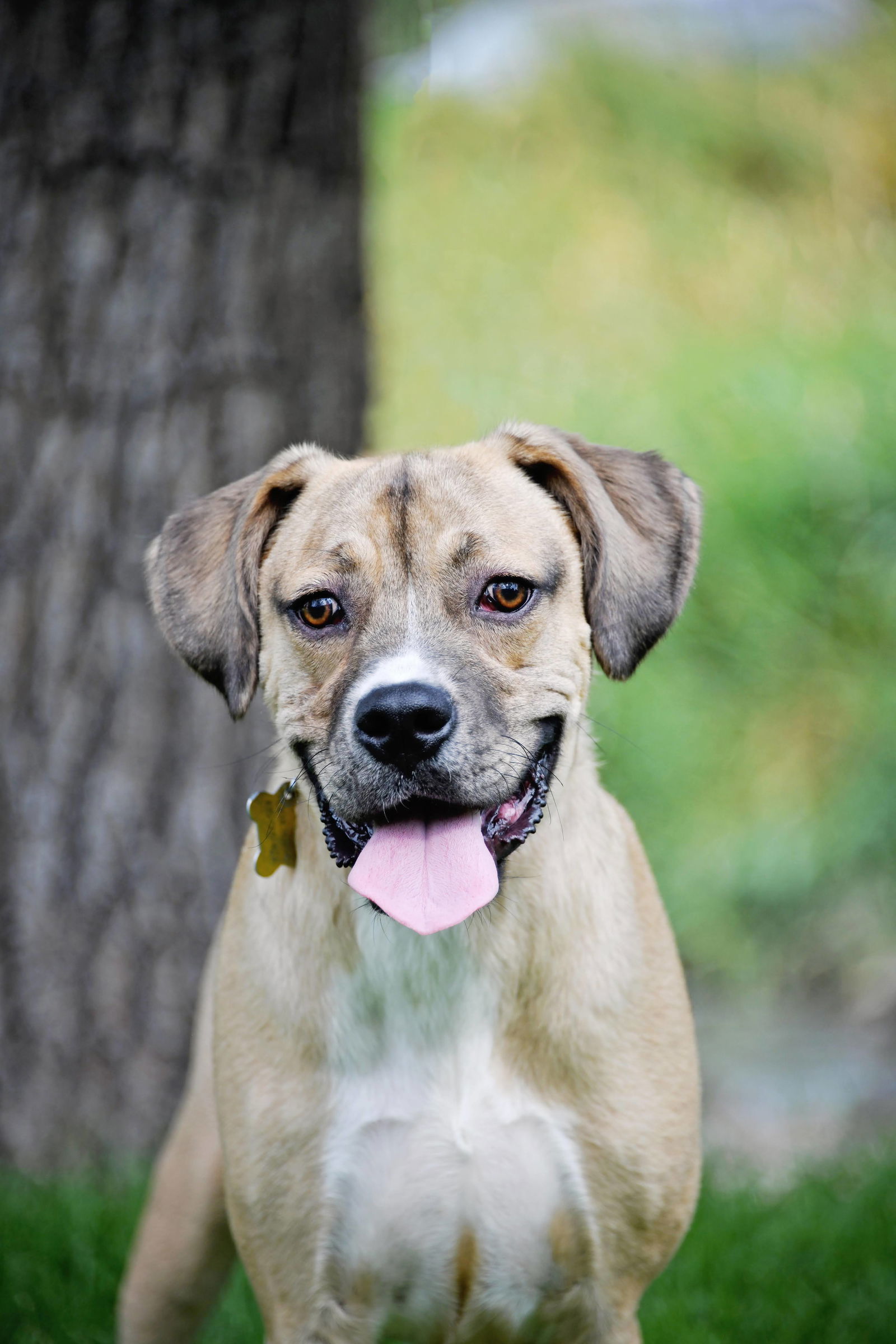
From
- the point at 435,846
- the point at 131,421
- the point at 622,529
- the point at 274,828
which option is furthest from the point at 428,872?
the point at 131,421

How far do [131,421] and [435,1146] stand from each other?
298 centimetres

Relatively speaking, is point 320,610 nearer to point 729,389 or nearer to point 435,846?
point 435,846

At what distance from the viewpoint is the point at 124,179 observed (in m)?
4.78

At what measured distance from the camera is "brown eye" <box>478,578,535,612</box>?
9.66ft

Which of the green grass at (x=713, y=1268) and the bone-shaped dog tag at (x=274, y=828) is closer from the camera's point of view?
the bone-shaped dog tag at (x=274, y=828)

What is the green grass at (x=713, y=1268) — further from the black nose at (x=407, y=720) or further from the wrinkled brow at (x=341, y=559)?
the wrinkled brow at (x=341, y=559)

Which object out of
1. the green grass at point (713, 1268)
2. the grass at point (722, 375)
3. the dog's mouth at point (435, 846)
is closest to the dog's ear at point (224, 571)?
the dog's mouth at point (435, 846)

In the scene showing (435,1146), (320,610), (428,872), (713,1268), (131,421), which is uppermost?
(131,421)

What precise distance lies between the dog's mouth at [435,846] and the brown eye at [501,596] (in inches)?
11.0

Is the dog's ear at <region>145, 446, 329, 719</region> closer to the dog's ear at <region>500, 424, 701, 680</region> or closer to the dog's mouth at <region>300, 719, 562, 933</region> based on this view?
the dog's mouth at <region>300, 719, 562, 933</region>

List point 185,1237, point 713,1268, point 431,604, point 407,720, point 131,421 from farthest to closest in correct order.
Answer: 1. point 131,421
2. point 713,1268
3. point 185,1237
4. point 431,604
5. point 407,720

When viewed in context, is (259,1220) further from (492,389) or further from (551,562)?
(492,389)

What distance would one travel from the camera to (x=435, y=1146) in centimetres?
293

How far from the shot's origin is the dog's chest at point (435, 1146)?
2938 millimetres
